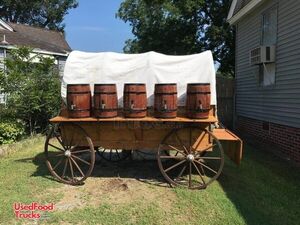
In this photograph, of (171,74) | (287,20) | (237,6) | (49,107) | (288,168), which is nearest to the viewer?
(171,74)

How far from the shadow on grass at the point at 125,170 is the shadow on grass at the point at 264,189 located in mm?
1254

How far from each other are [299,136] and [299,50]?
188cm

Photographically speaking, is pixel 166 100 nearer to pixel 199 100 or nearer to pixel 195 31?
pixel 199 100

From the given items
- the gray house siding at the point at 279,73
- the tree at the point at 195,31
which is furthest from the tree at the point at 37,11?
the gray house siding at the point at 279,73

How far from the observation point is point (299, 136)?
8.57m

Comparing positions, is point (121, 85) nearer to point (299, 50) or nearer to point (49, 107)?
point (299, 50)

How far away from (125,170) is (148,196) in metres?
1.64

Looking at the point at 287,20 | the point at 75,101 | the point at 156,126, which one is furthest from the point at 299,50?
the point at 75,101

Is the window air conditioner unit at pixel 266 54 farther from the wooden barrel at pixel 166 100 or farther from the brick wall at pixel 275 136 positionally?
the wooden barrel at pixel 166 100

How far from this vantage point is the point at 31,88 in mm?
11055

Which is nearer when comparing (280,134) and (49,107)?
(280,134)

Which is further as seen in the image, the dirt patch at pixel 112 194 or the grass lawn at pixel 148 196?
the dirt patch at pixel 112 194

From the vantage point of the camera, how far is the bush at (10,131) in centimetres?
991

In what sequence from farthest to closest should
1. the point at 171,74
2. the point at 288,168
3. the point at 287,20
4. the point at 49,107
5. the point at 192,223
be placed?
the point at 49,107
the point at 287,20
the point at 288,168
the point at 171,74
the point at 192,223
